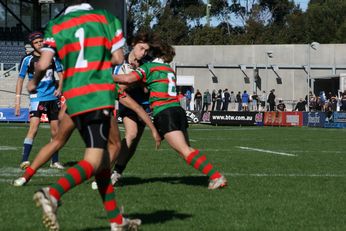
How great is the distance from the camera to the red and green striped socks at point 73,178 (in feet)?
20.7

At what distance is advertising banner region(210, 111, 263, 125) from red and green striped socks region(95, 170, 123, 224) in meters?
31.9

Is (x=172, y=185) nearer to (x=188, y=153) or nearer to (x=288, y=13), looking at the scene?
(x=188, y=153)

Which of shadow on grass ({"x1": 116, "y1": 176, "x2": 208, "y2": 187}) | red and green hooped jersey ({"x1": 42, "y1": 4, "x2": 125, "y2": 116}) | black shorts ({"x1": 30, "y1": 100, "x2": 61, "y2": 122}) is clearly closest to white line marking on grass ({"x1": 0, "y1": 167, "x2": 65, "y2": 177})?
black shorts ({"x1": 30, "y1": 100, "x2": 61, "y2": 122})

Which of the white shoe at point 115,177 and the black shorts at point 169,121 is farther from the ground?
the black shorts at point 169,121

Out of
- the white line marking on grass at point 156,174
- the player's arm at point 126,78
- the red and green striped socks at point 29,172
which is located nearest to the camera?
the player's arm at point 126,78

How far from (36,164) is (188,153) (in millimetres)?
1808

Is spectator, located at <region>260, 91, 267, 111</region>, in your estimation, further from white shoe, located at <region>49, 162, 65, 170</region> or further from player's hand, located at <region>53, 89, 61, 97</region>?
player's hand, located at <region>53, 89, 61, 97</region>

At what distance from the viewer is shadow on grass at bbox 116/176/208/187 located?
10.9m

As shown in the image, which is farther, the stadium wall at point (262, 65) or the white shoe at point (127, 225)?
the stadium wall at point (262, 65)

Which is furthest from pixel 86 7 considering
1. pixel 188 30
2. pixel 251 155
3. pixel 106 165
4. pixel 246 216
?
pixel 188 30

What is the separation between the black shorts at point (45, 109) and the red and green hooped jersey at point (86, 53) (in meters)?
5.90

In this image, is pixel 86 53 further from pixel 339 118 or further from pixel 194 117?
pixel 194 117

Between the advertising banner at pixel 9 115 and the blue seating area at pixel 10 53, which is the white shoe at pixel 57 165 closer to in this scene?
the advertising banner at pixel 9 115

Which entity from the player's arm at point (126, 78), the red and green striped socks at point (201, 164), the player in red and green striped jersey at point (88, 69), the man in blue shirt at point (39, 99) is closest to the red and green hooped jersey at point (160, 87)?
the red and green striped socks at point (201, 164)
